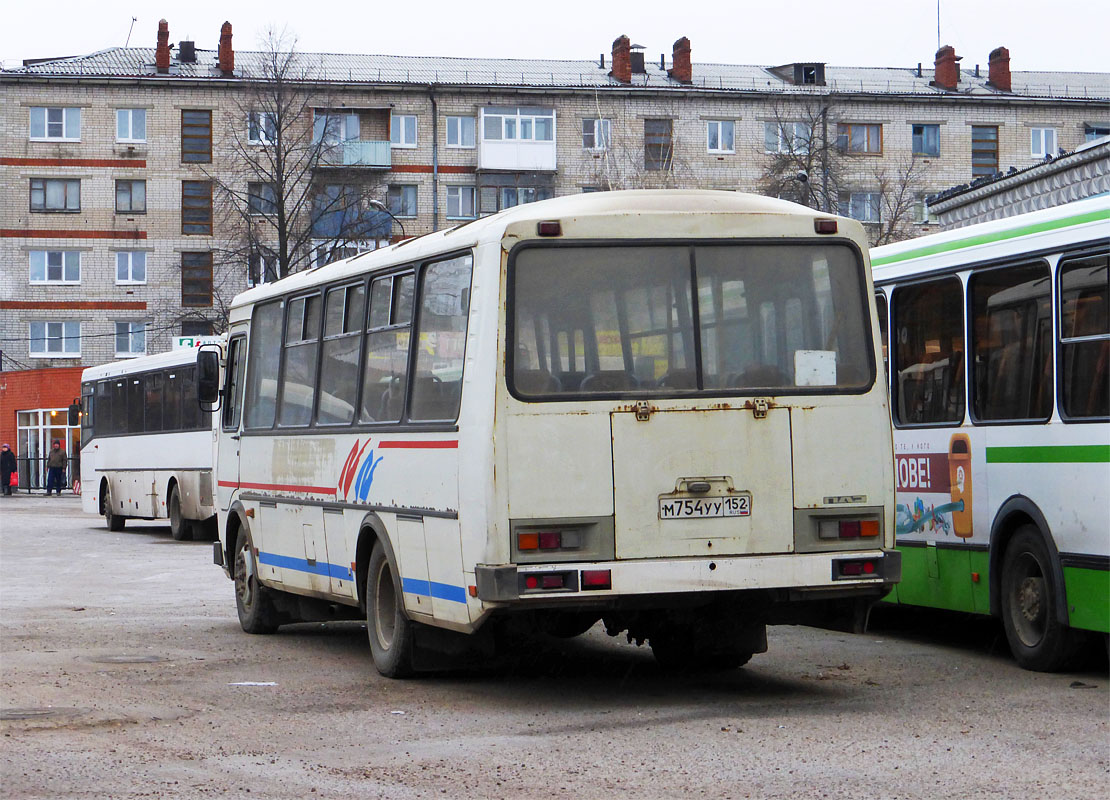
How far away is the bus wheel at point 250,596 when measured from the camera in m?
14.2

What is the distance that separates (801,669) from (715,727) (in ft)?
8.86

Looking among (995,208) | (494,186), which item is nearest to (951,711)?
(995,208)

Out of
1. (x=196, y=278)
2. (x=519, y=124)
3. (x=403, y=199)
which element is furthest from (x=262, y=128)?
(x=519, y=124)

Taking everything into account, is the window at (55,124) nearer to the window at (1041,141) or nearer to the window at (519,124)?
the window at (519,124)

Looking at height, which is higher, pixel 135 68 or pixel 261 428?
pixel 135 68

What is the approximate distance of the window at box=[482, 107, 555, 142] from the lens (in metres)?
66.7

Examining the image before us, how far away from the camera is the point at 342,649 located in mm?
13219

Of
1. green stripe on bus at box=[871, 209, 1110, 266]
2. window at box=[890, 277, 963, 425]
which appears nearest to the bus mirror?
green stripe on bus at box=[871, 209, 1110, 266]

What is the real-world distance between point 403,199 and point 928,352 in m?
55.6

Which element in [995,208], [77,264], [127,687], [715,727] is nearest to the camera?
[715,727]

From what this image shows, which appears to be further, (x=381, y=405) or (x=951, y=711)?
(x=381, y=405)

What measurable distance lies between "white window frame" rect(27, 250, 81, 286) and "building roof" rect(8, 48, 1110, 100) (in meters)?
6.47

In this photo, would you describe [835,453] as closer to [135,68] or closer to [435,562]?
[435,562]

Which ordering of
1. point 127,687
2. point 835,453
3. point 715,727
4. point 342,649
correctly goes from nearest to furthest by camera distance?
point 715,727
point 835,453
point 127,687
point 342,649
